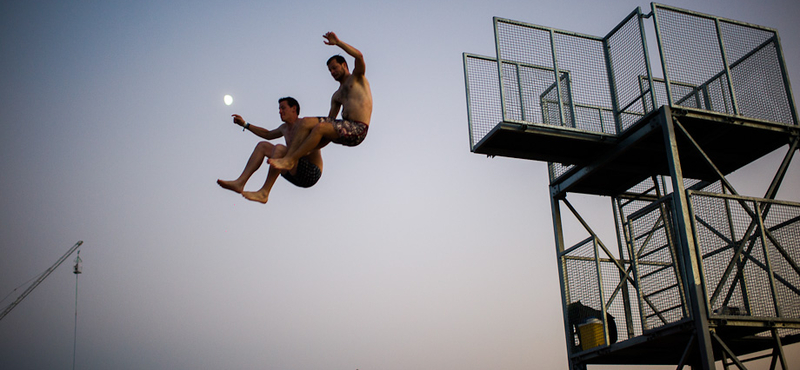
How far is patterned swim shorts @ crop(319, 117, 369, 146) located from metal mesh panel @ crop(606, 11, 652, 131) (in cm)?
740

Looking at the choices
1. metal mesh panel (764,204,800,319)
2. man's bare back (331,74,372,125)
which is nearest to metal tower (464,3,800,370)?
metal mesh panel (764,204,800,319)

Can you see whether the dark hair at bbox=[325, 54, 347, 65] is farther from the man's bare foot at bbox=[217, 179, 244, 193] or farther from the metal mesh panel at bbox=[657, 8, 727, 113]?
the metal mesh panel at bbox=[657, 8, 727, 113]

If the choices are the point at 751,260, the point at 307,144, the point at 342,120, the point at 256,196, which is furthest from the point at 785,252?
the point at 256,196

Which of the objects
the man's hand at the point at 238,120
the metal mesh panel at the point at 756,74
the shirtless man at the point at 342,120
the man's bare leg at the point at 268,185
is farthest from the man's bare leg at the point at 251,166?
the metal mesh panel at the point at 756,74

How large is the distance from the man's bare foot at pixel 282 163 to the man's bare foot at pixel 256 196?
520 millimetres

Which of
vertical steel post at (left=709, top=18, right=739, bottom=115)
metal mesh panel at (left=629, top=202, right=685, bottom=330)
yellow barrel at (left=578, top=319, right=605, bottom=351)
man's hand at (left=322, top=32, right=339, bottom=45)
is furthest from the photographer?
yellow barrel at (left=578, top=319, right=605, bottom=351)

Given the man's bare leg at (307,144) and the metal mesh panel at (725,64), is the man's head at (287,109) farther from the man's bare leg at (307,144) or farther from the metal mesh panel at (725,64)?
the metal mesh panel at (725,64)

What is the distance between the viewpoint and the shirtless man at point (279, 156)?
9234 mm

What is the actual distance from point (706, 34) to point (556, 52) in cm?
320

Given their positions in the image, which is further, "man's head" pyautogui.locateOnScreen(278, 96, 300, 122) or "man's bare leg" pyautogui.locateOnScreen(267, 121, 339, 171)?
"man's head" pyautogui.locateOnScreen(278, 96, 300, 122)

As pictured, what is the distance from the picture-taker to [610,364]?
15727 mm

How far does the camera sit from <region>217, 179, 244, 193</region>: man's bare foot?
914 cm

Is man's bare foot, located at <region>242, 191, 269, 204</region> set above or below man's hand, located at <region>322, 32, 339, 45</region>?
below

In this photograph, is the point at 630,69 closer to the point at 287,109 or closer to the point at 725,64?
the point at 725,64
